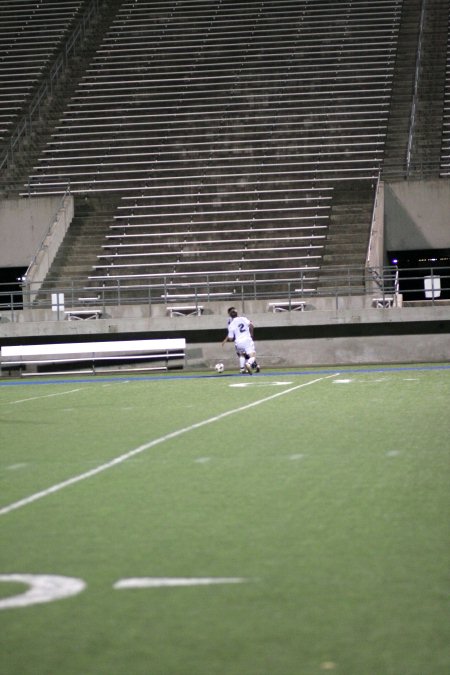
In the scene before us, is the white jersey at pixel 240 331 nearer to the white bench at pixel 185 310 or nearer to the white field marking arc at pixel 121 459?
the white bench at pixel 185 310

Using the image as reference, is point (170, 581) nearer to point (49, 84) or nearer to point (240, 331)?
point (240, 331)

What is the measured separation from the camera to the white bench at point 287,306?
29828 mm

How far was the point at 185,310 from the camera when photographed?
30.9 m

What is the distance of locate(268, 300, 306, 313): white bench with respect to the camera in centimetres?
2983

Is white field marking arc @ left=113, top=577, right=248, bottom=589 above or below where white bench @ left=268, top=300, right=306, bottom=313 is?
below

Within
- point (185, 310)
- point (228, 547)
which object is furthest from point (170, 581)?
point (185, 310)

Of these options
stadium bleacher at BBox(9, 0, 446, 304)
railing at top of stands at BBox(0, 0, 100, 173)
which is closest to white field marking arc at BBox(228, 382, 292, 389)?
stadium bleacher at BBox(9, 0, 446, 304)

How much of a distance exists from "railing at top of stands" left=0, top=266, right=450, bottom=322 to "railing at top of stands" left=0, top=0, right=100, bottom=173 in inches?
374

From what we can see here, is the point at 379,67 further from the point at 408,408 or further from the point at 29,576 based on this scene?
the point at 29,576

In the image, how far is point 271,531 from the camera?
23.8ft

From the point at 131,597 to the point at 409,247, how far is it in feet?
102

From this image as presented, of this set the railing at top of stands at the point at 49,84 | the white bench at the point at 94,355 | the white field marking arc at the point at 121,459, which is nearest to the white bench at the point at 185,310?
the white bench at the point at 94,355

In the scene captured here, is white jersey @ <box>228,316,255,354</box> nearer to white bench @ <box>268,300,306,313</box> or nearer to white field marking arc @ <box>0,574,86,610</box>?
white bench @ <box>268,300,306,313</box>

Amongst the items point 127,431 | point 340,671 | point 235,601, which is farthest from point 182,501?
point 127,431
